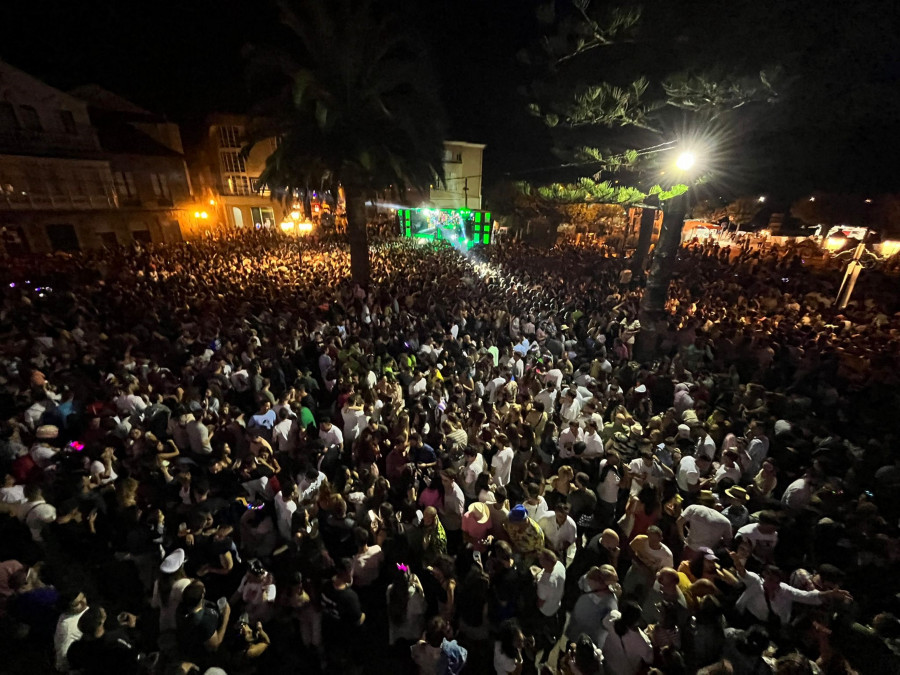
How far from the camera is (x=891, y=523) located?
194 inches

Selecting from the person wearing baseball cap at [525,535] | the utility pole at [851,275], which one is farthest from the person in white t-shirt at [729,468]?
the utility pole at [851,275]

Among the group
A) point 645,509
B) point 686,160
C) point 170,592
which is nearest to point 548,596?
point 645,509

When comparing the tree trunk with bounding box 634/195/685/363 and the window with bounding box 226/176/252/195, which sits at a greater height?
the window with bounding box 226/176/252/195

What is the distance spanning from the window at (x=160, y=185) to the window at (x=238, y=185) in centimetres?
636

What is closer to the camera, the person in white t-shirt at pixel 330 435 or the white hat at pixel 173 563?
the white hat at pixel 173 563

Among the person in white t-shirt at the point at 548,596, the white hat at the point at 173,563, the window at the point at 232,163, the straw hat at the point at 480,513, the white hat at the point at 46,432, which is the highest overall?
the window at the point at 232,163

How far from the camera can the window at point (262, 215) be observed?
119ft

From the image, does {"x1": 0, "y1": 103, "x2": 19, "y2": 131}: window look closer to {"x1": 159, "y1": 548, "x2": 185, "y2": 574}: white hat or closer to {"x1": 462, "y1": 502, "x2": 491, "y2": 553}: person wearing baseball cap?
{"x1": 159, "y1": 548, "x2": 185, "y2": 574}: white hat

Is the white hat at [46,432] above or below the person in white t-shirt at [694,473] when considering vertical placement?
above

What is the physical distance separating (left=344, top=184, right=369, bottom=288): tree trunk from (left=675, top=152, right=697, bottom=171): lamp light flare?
31.5 ft

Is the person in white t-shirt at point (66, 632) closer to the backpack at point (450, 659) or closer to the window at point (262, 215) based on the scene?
the backpack at point (450, 659)

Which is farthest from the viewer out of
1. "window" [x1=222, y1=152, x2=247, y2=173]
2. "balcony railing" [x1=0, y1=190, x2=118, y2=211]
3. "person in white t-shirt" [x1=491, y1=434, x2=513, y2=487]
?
"window" [x1=222, y1=152, x2=247, y2=173]

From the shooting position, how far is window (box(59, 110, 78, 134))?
75.4ft

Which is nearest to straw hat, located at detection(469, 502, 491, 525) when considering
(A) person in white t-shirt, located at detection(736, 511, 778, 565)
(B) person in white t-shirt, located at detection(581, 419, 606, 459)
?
(B) person in white t-shirt, located at detection(581, 419, 606, 459)
